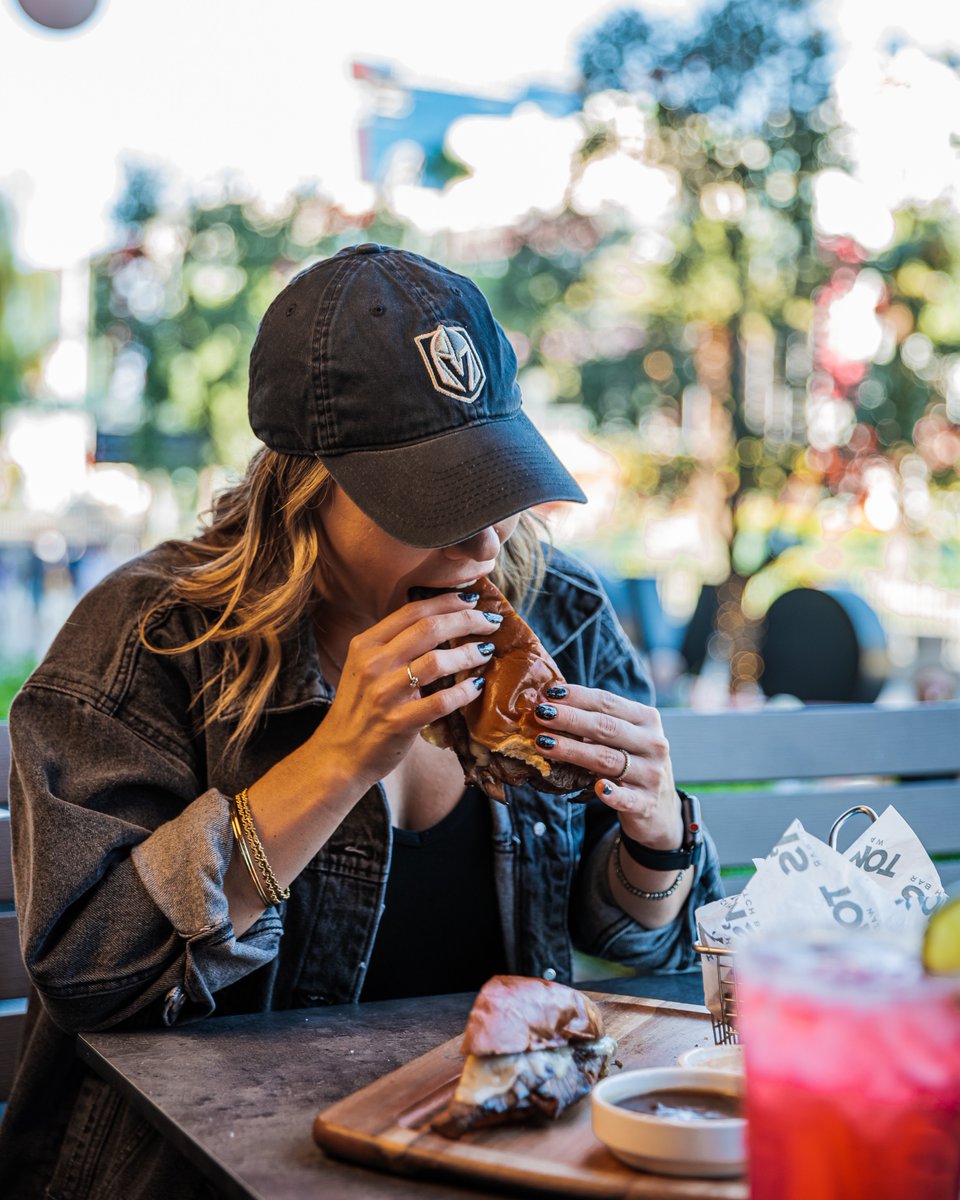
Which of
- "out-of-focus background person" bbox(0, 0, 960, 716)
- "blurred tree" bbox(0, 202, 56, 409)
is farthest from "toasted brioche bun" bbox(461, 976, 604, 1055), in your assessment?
"blurred tree" bbox(0, 202, 56, 409)

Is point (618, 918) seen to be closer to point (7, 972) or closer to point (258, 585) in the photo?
point (258, 585)

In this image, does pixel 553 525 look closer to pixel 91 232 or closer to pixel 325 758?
pixel 325 758

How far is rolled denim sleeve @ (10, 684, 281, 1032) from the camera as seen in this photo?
5.42ft

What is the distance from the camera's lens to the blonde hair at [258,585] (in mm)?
1970

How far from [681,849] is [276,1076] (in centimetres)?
76

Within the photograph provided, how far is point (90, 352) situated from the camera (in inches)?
406

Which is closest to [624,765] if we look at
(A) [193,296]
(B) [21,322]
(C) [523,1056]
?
(C) [523,1056]

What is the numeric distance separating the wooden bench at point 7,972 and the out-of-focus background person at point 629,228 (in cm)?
384

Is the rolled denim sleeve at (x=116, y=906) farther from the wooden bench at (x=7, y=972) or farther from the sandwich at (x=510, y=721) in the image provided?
the wooden bench at (x=7, y=972)

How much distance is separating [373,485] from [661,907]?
0.87 meters

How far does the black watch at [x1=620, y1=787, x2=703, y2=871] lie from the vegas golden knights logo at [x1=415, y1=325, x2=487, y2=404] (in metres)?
0.71

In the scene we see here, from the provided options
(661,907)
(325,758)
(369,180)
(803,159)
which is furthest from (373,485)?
(369,180)

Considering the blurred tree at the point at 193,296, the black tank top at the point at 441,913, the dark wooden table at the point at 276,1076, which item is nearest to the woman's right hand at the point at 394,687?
the dark wooden table at the point at 276,1076

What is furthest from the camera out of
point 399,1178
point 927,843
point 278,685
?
point 927,843
